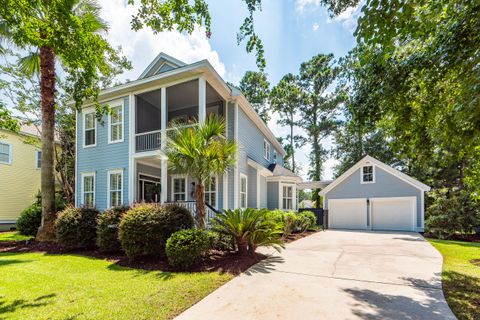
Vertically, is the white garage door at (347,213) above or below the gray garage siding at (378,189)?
below

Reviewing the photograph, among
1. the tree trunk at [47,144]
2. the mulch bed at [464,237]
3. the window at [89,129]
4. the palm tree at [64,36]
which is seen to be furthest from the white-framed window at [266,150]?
the tree trunk at [47,144]

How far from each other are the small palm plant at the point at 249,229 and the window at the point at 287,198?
9.25 m

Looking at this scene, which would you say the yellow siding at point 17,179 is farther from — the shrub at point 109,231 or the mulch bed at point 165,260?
the shrub at point 109,231

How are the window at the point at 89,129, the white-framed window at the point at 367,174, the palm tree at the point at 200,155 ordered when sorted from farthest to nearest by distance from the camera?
the white-framed window at the point at 367,174 < the window at the point at 89,129 < the palm tree at the point at 200,155

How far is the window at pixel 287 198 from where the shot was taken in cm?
1670

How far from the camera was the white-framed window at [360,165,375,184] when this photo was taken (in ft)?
57.9

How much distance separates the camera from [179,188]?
511 inches

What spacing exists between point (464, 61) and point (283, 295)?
529 centimetres

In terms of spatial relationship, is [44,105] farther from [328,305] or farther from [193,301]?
[328,305]

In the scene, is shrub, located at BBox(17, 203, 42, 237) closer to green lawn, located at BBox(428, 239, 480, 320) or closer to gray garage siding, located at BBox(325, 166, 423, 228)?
green lawn, located at BBox(428, 239, 480, 320)

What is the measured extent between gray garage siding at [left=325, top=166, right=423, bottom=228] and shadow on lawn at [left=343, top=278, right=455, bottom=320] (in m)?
13.3

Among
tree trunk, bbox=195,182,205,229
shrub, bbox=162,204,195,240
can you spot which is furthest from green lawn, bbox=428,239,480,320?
shrub, bbox=162,204,195,240

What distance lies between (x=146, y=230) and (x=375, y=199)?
15.8 meters

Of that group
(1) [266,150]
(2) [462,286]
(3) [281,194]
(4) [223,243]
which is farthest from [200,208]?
(1) [266,150]
